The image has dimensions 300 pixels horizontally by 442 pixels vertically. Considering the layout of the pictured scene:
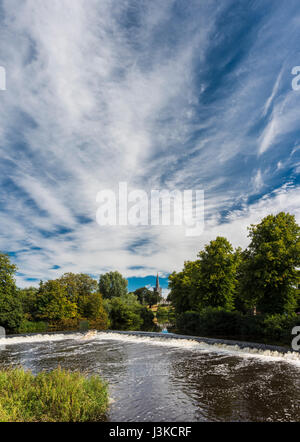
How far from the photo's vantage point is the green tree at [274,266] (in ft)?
71.5

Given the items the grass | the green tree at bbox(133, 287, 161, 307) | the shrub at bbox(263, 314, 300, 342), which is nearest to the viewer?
the grass

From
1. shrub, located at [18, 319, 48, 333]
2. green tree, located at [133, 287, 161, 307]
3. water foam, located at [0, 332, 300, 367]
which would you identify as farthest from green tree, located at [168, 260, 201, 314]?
green tree, located at [133, 287, 161, 307]

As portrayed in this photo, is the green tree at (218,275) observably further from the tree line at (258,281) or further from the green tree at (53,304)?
the green tree at (53,304)

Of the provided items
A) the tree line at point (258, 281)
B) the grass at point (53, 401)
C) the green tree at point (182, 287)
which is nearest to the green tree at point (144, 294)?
the green tree at point (182, 287)

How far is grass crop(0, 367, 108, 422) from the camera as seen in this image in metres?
6.14

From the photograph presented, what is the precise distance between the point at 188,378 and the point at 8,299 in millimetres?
28665

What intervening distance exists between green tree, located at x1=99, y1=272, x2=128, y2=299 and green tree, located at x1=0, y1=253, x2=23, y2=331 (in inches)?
1599

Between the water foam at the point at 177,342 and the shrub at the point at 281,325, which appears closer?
the water foam at the point at 177,342

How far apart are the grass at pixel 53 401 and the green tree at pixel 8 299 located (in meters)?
27.6

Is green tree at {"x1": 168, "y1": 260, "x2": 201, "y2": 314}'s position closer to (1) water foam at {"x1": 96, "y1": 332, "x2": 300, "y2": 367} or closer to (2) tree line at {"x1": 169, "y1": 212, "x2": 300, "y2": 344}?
(2) tree line at {"x1": 169, "y1": 212, "x2": 300, "y2": 344}

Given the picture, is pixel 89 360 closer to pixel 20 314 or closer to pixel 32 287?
pixel 20 314

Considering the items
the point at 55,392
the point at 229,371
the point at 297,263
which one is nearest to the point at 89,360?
the point at 229,371

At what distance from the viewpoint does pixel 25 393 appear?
7.00 meters

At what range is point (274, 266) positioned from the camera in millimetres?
21969
